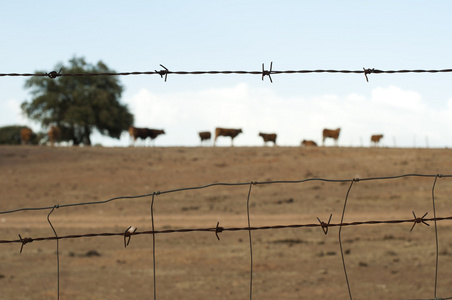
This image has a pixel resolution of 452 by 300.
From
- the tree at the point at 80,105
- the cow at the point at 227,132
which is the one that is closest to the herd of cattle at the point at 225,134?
the cow at the point at 227,132

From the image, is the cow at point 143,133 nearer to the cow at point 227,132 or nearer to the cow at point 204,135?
the cow at point 204,135

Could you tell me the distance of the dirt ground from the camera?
1085 centimetres

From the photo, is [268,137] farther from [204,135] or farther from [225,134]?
[204,135]

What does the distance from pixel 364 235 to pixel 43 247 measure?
7181 mm

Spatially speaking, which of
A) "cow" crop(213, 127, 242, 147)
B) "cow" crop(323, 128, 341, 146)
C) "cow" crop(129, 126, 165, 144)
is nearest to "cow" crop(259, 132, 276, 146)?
"cow" crop(213, 127, 242, 147)

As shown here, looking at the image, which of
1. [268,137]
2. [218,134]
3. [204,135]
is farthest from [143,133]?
[268,137]

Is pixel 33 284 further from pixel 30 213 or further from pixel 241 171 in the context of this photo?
pixel 241 171

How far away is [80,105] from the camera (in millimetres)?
51219

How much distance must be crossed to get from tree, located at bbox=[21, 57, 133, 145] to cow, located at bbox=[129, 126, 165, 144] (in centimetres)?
587

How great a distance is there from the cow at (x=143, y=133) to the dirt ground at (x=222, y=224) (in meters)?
9.44

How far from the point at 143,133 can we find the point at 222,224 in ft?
91.9

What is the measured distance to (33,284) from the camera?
11.0 metres

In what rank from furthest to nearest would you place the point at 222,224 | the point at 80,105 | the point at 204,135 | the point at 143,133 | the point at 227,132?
the point at 80,105 < the point at 204,135 < the point at 143,133 < the point at 227,132 < the point at 222,224

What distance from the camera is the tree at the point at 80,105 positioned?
50594 millimetres
